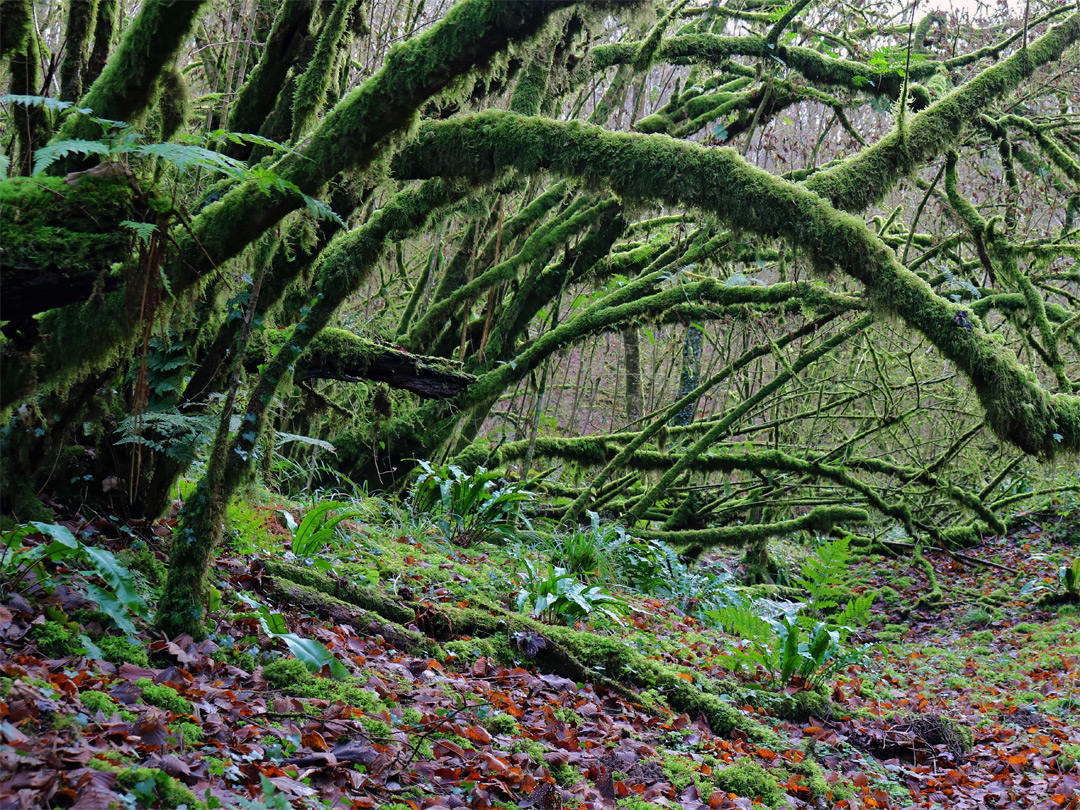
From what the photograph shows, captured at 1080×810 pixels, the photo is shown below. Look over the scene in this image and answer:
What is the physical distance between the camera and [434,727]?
301cm

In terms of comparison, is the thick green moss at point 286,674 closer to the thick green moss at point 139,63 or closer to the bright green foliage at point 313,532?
the bright green foliage at point 313,532

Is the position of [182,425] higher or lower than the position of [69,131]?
lower

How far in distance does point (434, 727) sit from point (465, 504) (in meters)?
3.74

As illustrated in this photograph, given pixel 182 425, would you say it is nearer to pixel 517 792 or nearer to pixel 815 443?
pixel 517 792

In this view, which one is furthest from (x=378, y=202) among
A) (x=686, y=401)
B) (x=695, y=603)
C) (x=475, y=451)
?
(x=695, y=603)

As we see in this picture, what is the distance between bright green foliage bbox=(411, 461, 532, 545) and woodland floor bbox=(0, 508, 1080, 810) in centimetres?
45

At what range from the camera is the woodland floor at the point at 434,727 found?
7.24ft

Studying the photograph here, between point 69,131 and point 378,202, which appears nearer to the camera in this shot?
point 69,131

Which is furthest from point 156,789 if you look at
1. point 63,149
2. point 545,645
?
point 545,645

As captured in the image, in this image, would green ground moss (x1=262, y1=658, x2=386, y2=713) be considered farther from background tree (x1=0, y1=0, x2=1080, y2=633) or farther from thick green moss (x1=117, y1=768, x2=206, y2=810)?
thick green moss (x1=117, y1=768, x2=206, y2=810)

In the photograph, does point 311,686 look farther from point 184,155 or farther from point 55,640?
point 184,155

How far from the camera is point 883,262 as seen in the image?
126 inches

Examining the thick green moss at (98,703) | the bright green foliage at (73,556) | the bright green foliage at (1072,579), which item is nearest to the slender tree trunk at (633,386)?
the bright green foliage at (1072,579)

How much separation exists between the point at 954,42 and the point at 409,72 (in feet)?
21.0
